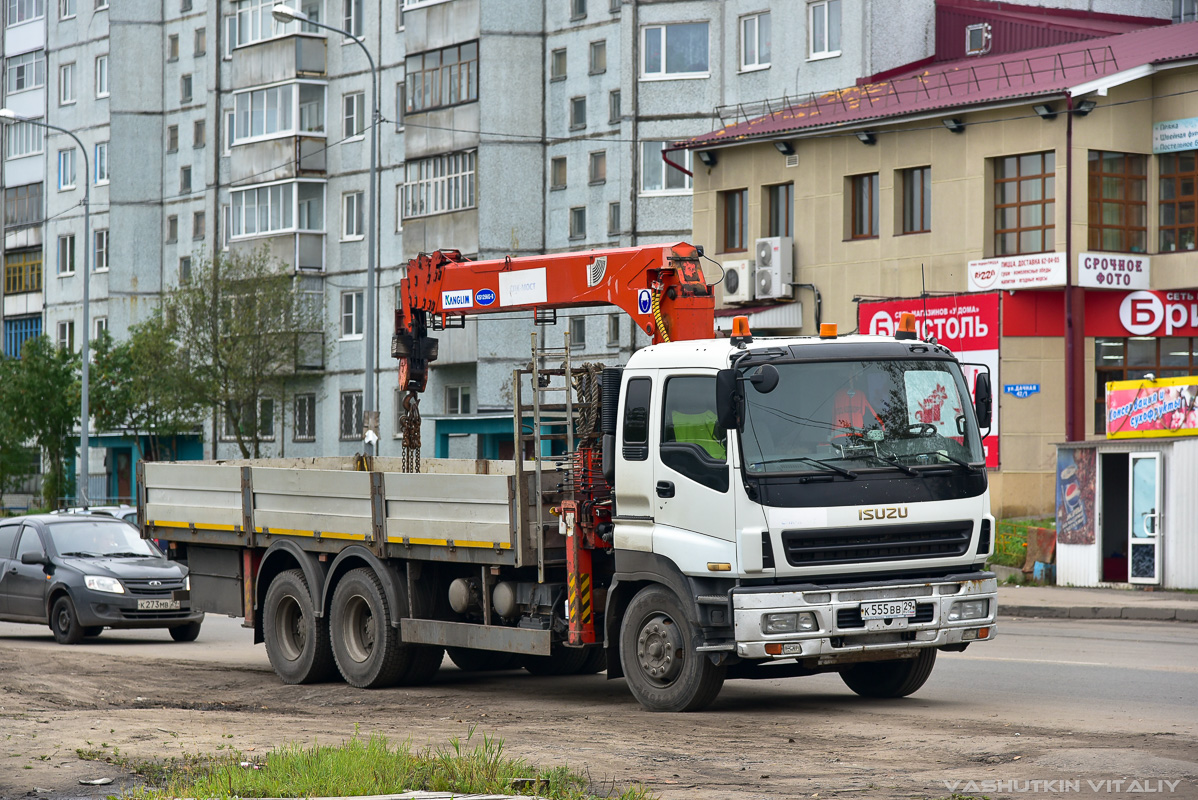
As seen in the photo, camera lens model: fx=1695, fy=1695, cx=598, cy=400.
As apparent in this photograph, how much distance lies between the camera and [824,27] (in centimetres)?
4206

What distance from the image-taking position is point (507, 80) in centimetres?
4919

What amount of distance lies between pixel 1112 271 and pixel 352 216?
28.5 meters

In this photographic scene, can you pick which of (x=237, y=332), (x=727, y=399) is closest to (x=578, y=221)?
(x=237, y=332)

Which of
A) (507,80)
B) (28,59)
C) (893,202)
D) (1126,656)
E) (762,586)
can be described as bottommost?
(1126,656)

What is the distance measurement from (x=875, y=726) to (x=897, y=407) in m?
2.16

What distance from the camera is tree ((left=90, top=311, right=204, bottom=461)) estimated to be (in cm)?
5088

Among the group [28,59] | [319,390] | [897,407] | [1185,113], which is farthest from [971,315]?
[28,59]

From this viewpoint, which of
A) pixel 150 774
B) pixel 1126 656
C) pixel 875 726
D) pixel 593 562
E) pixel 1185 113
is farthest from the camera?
pixel 1185 113

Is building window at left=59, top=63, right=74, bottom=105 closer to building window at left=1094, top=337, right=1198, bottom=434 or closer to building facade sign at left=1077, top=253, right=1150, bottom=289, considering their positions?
building facade sign at left=1077, top=253, right=1150, bottom=289

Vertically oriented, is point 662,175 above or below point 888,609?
above

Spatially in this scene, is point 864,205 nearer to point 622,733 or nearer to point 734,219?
point 734,219

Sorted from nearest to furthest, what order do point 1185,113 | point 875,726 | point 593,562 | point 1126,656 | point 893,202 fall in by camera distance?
point 875,726 < point 593,562 < point 1126,656 < point 1185,113 < point 893,202

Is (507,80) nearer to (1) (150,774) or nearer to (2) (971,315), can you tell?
(2) (971,315)

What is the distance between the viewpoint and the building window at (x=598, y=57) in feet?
159
